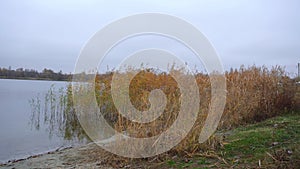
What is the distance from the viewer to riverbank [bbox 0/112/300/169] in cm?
A: 377

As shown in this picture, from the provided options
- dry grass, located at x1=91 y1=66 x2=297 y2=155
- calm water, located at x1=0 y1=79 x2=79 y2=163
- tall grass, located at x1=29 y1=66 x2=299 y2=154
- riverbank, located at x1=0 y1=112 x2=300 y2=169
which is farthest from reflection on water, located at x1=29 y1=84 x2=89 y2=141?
riverbank, located at x1=0 y1=112 x2=300 y2=169

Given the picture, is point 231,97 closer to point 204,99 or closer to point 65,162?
point 204,99

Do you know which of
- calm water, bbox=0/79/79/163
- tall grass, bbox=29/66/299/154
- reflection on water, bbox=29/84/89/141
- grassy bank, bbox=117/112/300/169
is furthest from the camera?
reflection on water, bbox=29/84/89/141

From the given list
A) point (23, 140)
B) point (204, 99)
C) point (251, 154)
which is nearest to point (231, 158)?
point (251, 154)

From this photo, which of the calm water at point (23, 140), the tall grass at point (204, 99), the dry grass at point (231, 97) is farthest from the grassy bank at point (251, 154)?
the calm water at point (23, 140)

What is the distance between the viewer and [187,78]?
20.8 ft

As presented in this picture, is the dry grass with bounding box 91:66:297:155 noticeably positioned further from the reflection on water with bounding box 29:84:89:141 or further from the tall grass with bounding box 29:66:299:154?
the reflection on water with bounding box 29:84:89:141

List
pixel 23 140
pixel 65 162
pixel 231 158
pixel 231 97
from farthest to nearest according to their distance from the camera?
pixel 23 140
pixel 231 97
pixel 65 162
pixel 231 158

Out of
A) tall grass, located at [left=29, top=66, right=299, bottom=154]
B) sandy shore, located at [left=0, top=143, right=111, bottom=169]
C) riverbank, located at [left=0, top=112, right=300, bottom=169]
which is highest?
tall grass, located at [left=29, top=66, right=299, bottom=154]

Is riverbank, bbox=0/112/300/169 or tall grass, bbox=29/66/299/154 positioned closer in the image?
riverbank, bbox=0/112/300/169

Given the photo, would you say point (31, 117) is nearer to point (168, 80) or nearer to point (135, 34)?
point (168, 80)

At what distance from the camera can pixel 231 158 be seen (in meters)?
4.13

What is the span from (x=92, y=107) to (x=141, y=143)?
5326mm

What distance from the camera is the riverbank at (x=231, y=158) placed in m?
3.77
